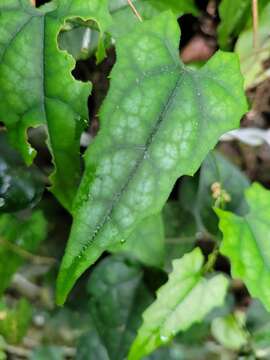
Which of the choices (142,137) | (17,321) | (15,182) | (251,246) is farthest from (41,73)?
(17,321)

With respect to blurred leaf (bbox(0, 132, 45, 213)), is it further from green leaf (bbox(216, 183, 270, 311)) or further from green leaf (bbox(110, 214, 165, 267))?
green leaf (bbox(216, 183, 270, 311))

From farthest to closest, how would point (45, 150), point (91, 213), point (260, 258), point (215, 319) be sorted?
point (215, 319) → point (45, 150) → point (260, 258) → point (91, 213)

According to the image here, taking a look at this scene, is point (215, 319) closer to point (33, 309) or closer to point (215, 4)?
point (33, 309)

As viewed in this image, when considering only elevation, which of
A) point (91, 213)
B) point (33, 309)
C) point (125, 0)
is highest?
point (125, 0)

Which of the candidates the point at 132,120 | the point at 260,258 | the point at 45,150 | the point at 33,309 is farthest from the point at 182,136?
the point at 33,309

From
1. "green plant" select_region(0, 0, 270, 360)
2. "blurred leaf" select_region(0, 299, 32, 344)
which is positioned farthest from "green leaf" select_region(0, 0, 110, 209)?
"blurred leaf" select_region(0, 299, 32, 344)

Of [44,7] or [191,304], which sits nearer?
[44,7]

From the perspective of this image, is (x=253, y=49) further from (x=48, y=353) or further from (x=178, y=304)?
(x=48, y=353)

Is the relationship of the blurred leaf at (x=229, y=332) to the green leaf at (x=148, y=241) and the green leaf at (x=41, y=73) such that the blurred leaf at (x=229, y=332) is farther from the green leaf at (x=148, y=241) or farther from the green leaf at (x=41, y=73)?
the green leaf at (x=41, y=73)
